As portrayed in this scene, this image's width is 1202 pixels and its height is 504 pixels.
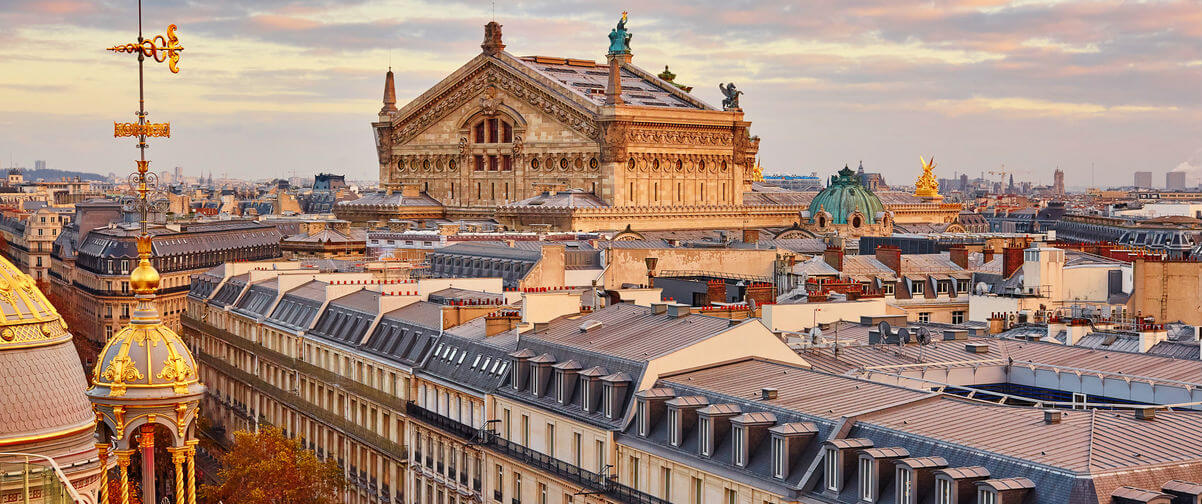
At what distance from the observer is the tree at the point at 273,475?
52.7 m

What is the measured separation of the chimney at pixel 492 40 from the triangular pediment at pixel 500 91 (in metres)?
0.60

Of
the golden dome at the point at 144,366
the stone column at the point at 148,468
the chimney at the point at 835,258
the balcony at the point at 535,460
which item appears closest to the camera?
the stone column at the point at 148,468

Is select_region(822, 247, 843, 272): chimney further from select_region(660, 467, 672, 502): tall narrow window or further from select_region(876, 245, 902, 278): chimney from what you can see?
select_region(660, 467, 672, 502): tall narrow window

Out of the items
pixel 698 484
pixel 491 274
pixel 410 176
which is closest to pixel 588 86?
pixel 410 176

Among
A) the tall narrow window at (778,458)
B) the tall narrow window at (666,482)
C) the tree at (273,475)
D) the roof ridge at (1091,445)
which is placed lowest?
the tree at (273,475)

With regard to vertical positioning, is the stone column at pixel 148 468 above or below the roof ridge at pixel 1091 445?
above

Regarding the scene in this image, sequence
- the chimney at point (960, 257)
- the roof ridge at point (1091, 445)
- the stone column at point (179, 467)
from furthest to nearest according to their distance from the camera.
A: 1. the chimney at point (960, 257)
2. the roof ridge at point (1091, 445)
3. the stone column at point (179, 467)

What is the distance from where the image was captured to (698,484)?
118 ft

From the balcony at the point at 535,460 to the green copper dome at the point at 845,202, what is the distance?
65.3 m

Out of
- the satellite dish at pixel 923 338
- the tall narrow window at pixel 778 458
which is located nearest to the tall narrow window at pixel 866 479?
the tall narrow window at pixel 778 458

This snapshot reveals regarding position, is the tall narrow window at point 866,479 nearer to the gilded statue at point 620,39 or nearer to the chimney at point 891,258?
the chimney at point 891,258

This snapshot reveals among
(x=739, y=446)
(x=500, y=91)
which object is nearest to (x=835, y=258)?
(x=739, y=446)

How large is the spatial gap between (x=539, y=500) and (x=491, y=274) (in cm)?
3097

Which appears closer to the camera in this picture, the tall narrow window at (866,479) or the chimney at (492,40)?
the tall narrow window at (866,479)
